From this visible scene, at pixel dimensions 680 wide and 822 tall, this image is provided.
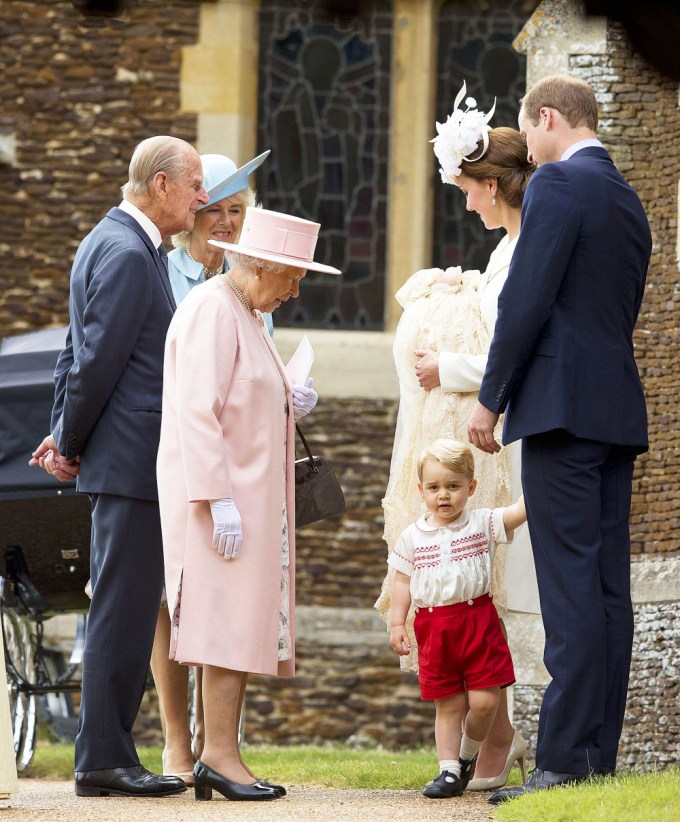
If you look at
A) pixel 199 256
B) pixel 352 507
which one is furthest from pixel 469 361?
pixel 352 507

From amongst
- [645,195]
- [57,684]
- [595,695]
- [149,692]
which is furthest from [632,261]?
[149,692]

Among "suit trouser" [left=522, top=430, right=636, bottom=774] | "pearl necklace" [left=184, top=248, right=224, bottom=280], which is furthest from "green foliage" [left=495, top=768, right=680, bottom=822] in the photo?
"pearl necklace" [left=184, top=248, right=224, bottom=280]

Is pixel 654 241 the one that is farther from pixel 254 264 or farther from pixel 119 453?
pixel 119 453

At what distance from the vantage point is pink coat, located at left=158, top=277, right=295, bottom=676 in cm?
423

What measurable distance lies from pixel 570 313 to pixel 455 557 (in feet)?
2.89

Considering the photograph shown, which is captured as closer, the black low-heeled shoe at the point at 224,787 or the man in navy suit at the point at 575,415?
the man in navy suit at the point at 575,415

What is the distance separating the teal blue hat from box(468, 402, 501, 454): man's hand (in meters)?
1.33

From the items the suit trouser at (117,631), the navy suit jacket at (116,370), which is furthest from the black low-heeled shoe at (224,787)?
the navy suit jacket at (116,370)

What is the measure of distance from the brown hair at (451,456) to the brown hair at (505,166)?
844mm

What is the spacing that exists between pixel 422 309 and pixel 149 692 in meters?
5.22

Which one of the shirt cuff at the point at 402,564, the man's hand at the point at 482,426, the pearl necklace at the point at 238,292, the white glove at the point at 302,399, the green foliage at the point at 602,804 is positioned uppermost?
the pearl necklace at the point at 238,292

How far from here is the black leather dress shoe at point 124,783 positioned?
448cm

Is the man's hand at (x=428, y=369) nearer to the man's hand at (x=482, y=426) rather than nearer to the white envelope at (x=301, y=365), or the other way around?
the white envelope at (x=301, y=365)

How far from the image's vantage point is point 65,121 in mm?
9883
